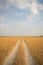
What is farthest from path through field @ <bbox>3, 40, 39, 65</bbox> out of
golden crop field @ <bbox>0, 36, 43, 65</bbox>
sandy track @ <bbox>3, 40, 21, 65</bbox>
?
golden crop field @ <bbox>0, 36, 43, 65</bbox>

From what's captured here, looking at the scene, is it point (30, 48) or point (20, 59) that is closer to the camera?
point (20, 59)

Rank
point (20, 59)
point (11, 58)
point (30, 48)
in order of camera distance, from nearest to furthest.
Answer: point (20, 59) < point (11, 58) < point (30, 48)

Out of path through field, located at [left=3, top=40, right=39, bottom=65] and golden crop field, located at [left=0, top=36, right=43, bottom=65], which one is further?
golden crop field, located at [left=0, top=36, right=43, bottom=65]

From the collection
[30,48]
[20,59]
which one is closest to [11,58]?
[20,59]

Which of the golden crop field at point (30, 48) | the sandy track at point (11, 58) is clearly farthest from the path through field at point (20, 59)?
the golden crop field at point (30, 48)

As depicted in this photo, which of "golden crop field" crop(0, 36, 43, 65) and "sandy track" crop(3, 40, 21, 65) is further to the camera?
"golden crop field" crop(0, 36, 43, 65)

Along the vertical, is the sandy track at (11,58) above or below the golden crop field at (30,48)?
below

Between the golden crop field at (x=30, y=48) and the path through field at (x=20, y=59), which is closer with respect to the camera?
the path through field at (x=20, y=59)

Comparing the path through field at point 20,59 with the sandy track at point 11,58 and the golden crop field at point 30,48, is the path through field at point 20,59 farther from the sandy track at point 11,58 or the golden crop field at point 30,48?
the golden crop field at point 30,48

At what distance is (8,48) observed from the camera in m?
4.55

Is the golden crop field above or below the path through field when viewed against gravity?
above

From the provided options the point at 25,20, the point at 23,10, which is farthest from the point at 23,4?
the point at 25,20

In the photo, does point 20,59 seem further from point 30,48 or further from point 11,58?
A: point 30,48

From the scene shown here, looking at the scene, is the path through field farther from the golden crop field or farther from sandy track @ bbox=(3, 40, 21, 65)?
the golden crop field
